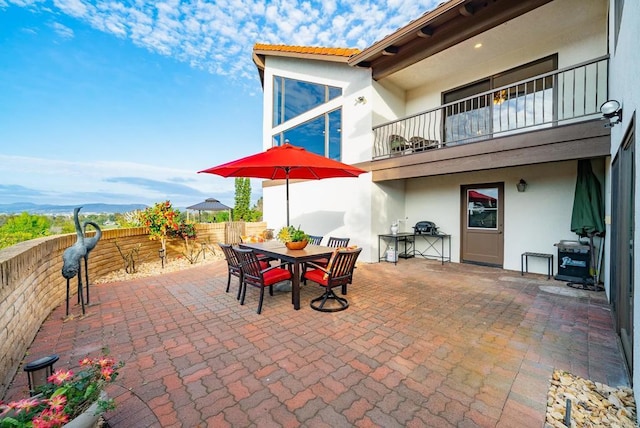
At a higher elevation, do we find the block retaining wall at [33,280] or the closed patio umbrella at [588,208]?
the closed patio umbrella at [588,208]

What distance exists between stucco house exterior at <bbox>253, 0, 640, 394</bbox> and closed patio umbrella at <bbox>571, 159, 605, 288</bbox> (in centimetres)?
11

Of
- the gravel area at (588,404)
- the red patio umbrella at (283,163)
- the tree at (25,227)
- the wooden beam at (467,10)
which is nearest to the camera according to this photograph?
the gravel area at (588,404)

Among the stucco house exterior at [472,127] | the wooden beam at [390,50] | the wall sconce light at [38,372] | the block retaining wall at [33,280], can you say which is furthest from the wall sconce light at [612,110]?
the block retaining wall at [33,280]

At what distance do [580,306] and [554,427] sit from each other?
10.6 feet

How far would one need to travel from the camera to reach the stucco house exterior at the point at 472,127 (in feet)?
15.8

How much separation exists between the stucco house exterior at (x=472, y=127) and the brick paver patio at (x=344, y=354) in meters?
0.92

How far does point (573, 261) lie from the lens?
5.12 meters

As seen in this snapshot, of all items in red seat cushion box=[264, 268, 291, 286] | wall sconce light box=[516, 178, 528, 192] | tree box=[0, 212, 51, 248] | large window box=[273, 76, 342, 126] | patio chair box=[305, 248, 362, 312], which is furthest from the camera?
large window box=[273, 76, 342, 126]

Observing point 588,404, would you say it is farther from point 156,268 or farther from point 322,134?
point 322,134

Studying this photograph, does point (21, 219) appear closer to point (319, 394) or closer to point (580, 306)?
point (319, 394)

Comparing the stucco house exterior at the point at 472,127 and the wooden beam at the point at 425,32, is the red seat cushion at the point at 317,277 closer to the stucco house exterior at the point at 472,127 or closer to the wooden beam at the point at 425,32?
the stucco house exterior at the point at 472,127

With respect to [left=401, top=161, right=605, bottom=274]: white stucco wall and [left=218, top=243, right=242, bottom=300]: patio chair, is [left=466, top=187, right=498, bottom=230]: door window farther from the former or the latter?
[left=218, top=243, right=242, bottom=300]: patio chair

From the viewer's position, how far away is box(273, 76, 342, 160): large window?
326 inches

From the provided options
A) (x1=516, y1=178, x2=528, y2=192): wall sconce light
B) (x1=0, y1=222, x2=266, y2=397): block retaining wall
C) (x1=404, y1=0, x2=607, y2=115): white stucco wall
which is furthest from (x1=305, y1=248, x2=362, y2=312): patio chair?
(x1=404, y1=0, x2=607, y2=115): white stucco wall
